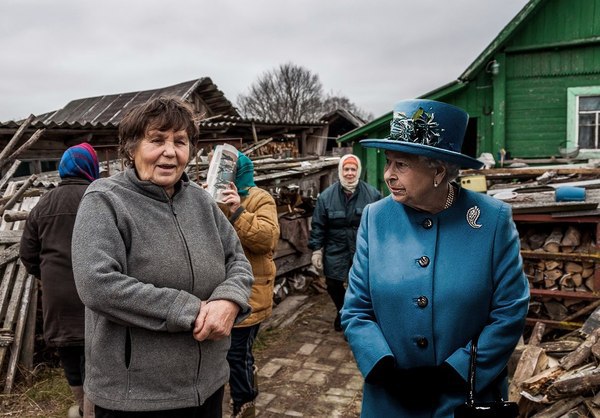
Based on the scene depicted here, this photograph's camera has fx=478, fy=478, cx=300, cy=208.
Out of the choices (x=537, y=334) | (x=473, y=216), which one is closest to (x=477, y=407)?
(x=473, y=216)

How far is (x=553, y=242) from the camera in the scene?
17.6ft

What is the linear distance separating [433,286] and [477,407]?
48 cm

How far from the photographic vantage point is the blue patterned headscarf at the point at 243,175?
11.3 ft

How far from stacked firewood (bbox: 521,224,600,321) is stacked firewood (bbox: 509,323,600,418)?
→ 139 centimetres

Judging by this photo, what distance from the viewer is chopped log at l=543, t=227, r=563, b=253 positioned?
5355mm

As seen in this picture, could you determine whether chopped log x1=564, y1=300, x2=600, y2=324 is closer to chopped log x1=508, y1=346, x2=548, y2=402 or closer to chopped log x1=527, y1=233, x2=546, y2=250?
chopped log x1=527, y1=233, x2=546, y2=250

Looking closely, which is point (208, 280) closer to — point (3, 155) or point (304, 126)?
point (3, 155)

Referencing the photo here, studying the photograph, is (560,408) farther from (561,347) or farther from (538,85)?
(538,85)

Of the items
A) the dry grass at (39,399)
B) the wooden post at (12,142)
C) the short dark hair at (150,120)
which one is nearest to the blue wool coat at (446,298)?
the short dark hair at (150,120)

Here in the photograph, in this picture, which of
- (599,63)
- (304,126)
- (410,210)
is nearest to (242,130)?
(304,126)

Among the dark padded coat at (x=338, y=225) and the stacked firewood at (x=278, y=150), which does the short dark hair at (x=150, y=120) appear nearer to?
the dark padded coat at (x=338, y=225)

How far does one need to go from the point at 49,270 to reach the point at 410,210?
2.43 m

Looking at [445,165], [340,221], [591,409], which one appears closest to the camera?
[445,165]

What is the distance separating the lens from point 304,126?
13.0m
